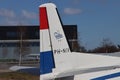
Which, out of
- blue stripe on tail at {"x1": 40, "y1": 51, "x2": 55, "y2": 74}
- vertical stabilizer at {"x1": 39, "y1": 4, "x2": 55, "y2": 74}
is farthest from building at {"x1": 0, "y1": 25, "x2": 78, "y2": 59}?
blue stripe on tail at {"x1": 40, "y1": 51, "x2": 55, "y2": 74}

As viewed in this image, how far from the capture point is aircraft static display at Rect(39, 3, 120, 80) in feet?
36.2

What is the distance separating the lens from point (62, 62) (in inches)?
448

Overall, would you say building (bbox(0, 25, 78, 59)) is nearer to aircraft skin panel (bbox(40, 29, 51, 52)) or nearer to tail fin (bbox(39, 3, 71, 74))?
tail fin (bbox(39, 3, 71, 74))

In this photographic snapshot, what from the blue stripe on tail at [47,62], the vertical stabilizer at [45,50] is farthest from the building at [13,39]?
the blue stripe on tail at [47,62]

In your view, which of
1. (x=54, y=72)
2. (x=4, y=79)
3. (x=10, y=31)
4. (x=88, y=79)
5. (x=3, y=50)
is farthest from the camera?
(x=10, y=31)

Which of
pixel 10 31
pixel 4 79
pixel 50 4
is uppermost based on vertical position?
pixel 10 31

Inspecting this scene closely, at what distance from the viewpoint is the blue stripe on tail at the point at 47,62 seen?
11.2 meters

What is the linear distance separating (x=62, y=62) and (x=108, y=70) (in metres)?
1.58

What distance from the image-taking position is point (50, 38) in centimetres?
1132

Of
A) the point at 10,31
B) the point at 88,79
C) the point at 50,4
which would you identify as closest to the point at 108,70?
the point at 88,79

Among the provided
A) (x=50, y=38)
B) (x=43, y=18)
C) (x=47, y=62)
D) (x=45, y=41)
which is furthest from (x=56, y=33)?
(x=47, y=62)

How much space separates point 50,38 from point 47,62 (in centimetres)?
73

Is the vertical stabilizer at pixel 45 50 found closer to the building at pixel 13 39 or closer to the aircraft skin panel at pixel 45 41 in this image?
the aircraft skin panel at pixel 45 41

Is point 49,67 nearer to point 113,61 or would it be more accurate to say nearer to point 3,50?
point 113,61
